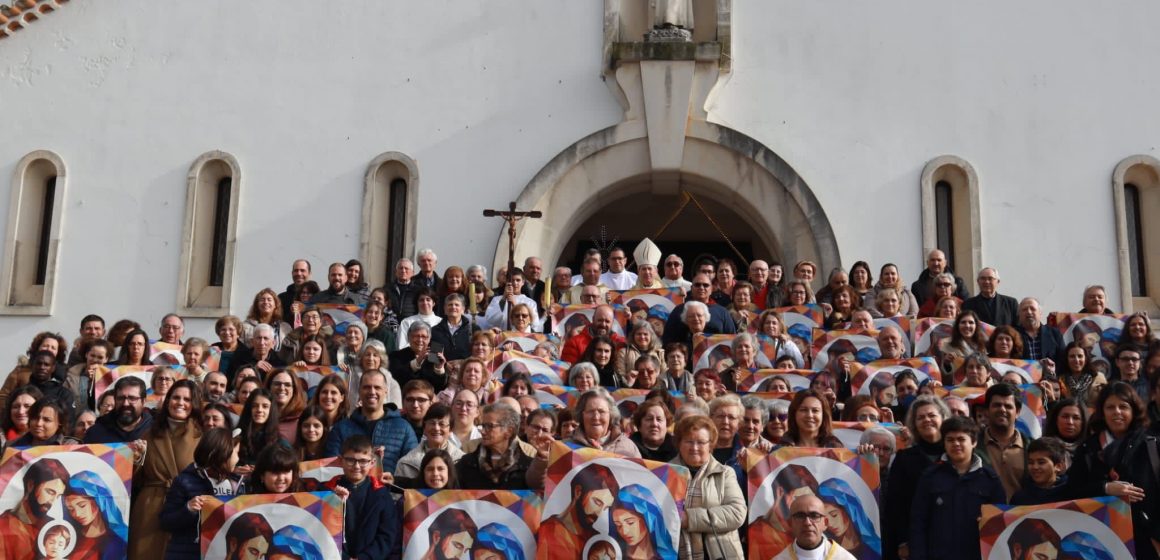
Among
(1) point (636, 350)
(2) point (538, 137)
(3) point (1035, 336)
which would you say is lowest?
(1) point (636, 350)

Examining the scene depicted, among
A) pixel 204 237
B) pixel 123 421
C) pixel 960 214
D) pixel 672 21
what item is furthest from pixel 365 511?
pixel 960 214

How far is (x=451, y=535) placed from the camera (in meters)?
8.23

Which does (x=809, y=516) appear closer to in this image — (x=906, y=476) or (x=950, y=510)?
(x=950, y=510)

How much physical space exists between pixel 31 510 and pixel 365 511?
2.20m

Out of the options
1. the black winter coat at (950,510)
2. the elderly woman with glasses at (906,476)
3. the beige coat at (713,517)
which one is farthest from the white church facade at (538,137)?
the beige coat at (713,517)

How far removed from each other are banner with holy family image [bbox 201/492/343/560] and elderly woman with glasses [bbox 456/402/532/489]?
91cm

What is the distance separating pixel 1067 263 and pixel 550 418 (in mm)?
10611

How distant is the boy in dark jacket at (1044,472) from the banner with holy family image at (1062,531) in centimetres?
17

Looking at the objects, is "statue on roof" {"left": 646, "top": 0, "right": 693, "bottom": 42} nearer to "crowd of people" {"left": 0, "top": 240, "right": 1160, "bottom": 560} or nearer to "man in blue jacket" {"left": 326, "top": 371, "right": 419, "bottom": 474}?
"crowd of people" {"left": 0, "top": 240, "right": 1160, "bottom": 560}

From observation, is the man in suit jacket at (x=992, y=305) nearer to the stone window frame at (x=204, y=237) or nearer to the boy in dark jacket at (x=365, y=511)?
the boy in dark jacket at (x=365, y=511)

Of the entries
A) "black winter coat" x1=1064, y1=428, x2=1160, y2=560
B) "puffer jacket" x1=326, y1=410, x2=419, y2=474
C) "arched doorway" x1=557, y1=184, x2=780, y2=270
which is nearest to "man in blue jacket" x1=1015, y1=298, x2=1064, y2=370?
"black winter coat" x1=1064, y1=428, x2=1160, y2=560

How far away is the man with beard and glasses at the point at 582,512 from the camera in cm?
802

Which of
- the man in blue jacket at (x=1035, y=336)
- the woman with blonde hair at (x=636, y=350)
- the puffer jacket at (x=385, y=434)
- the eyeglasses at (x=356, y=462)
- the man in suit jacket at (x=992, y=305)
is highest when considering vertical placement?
the man in suit jacket at (x=992, y=305)

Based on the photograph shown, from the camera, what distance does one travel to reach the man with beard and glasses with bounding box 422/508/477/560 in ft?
27.0
